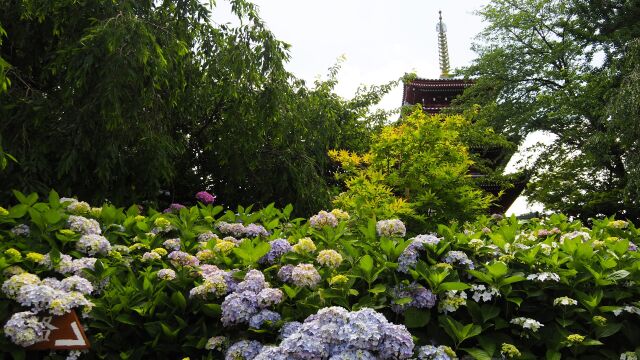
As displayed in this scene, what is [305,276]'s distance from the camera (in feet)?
7.66

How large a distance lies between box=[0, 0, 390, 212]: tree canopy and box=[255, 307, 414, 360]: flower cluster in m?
3.40

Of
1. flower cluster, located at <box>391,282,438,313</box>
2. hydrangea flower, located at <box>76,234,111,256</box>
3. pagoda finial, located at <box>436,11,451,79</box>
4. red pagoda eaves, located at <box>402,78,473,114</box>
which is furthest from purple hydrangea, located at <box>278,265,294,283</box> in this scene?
pagoda finial, located at <box>436,11,451,79</box>

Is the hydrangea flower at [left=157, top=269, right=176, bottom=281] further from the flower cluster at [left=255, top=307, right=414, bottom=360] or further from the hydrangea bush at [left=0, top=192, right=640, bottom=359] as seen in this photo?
the flower cluster at [left=255, top=307, right=414, bottom=360]

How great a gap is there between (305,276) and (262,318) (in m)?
0.27

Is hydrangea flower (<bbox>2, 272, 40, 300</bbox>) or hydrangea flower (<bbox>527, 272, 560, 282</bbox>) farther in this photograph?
hydrangea flower (<bbox>527, 272, 560, 282</bbox>)

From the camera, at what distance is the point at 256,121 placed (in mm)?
6598

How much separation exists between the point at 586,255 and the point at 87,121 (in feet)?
14.2

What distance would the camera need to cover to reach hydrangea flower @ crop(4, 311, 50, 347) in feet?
6.68

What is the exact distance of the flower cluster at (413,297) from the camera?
2254 millimetres

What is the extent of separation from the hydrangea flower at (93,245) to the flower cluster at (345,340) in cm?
122

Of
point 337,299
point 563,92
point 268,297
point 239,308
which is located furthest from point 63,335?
point 563,92

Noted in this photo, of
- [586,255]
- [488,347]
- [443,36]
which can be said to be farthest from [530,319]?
[443,36]

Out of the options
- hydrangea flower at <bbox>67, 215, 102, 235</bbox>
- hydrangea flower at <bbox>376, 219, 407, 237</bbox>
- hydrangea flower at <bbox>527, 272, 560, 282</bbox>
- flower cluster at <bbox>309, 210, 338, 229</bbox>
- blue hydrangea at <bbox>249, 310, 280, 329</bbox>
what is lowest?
blue hydrangea at <bbox>249, 310, 280, 329</bbox>

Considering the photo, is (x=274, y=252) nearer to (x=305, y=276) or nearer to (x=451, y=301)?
(x=305, y=276)
